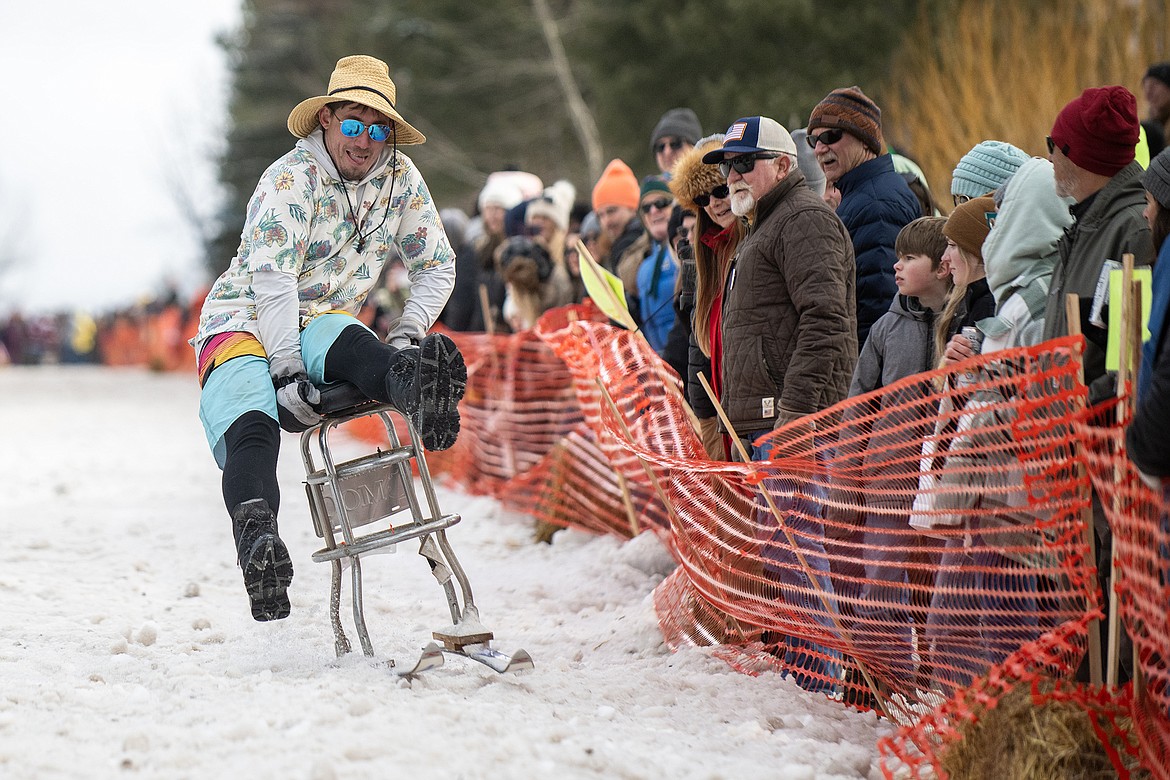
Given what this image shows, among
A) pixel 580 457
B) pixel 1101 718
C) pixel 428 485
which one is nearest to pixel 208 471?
pixel 580 457

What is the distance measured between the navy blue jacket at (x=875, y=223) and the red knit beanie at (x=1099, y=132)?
57.5 inches

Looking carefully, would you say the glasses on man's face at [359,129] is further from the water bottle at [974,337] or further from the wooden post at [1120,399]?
the wooden post at [1120,399]

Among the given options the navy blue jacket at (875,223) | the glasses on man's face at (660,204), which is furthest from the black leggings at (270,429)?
the glasses on man's face at (660,204)

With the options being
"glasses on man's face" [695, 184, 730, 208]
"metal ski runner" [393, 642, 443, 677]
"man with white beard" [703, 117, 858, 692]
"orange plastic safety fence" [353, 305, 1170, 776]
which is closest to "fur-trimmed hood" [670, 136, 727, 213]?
"glasses on man's face" [695, 184, 730, 208]

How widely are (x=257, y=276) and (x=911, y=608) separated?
7.93 feet

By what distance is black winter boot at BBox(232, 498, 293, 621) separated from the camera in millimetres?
4273

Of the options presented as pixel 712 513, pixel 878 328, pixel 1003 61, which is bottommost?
pixel 712 513

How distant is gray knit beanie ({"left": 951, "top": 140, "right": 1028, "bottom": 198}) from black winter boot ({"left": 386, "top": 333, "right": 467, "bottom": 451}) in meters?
1.89

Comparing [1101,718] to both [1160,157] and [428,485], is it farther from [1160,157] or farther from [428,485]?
[428,485]

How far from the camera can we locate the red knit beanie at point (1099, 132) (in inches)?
152

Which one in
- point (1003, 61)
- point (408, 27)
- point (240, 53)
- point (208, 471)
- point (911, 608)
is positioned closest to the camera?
point (911, 608)

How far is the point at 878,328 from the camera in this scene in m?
4.73

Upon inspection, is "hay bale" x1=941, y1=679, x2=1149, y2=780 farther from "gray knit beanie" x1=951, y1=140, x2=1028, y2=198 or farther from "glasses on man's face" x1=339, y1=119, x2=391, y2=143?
"glasses on man's face" x1=339, y1=119, x2=391, y2=143

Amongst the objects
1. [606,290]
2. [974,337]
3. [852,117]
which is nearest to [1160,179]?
[974,337]
